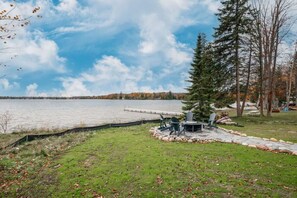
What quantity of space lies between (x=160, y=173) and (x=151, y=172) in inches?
10.5

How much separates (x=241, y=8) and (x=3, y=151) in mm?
21541

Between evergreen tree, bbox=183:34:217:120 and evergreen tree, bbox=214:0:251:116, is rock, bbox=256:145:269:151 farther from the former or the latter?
evergreen tree, bbox=214:0:251:116

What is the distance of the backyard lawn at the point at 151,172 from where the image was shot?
205 inches

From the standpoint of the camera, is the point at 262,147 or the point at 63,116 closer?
the point at 262,147

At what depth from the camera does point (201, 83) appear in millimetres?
17750

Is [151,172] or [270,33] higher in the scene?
[270,33]

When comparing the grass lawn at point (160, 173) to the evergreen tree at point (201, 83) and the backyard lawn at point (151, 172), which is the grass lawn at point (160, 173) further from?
the evergreen tree at point (201, 83)

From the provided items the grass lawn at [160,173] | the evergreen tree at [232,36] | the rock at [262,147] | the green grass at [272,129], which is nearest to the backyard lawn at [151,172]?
the grass lawn at [160,173]

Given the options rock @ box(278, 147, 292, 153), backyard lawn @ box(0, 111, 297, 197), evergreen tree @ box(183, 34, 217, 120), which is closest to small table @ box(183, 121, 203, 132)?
backyard lawn @ box(0, 111, 297, 197)

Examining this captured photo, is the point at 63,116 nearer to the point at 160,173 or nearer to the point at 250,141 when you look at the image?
the point at 250,141

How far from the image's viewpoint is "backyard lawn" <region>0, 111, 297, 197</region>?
5.21 meters

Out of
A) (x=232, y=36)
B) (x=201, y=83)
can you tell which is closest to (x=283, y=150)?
(x=201, y=83)

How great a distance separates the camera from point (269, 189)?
16.4 feet

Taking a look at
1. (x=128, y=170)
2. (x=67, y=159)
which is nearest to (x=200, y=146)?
(x=128, y=170)
